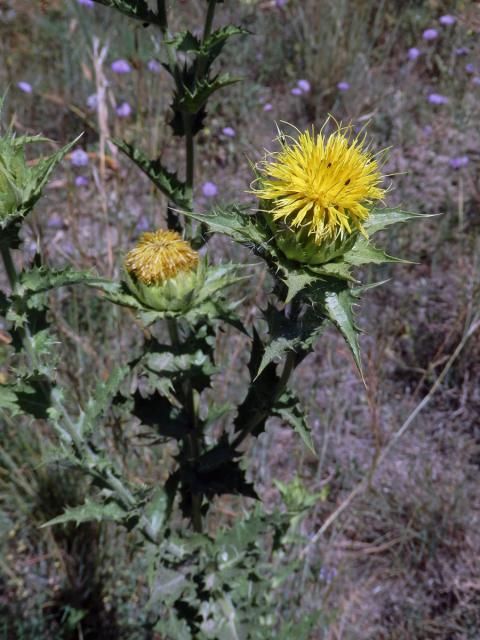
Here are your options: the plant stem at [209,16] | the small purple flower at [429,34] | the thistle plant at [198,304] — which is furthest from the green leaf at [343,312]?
the small purple flower at [429,34]

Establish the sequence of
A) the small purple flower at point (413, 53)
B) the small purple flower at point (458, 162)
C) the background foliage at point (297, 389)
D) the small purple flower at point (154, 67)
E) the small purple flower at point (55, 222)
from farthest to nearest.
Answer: the small purple flower at point (413, 53) < the small purple flower at point (458, 162) < the small purple flower at point (55, 222) < the small purple flower at point (154, 67) < the background foliage at point (297, 389)

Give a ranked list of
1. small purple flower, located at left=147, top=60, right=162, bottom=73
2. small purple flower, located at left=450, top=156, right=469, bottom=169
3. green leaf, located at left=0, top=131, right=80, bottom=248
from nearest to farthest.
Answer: green leaf, located at left=0, top=131, right=80, bottom=248
small purple flower, located at left=147, top=60, right=162, bottom=73
small purple flower, located at left=450, top=156, right=469, bottom=169

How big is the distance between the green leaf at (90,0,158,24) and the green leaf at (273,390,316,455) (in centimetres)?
118

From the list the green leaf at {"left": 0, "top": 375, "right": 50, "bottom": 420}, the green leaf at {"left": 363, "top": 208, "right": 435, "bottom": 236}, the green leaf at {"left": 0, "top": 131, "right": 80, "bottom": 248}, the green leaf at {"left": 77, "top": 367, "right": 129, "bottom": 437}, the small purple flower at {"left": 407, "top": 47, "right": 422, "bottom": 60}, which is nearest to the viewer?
the green leaf at {"left": 0, "top": 131, "right": 80, "bottom": 248}

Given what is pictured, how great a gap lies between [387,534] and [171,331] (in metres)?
2.04

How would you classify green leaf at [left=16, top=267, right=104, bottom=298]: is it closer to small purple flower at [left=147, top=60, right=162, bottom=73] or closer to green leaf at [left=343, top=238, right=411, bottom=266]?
green leaf at [left=343, top=238, right=411, bottom=266]

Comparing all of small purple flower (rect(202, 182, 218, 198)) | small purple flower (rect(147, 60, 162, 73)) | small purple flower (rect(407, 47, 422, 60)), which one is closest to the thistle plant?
small purple flower (rect(147, 60, 162, 73))

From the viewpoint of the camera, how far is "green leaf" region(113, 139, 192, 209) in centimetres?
174

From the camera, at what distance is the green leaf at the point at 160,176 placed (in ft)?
5.72

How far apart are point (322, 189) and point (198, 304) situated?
513mm

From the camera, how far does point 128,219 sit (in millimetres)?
4438

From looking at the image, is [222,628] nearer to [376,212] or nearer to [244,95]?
[376,212]

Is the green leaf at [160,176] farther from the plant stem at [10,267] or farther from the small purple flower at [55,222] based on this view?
the small purple flower at [55,222]

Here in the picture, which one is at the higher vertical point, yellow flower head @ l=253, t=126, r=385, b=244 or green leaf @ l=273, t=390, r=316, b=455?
yellow flower head @ l=253, t=126, r=385, b=244
